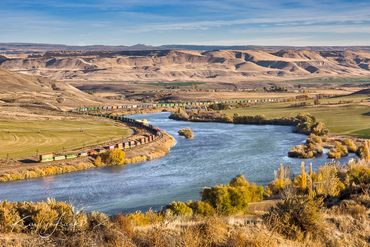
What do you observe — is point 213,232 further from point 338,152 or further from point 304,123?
point 304,123

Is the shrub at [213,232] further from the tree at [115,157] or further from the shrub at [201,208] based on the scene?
the tree at [115,157]

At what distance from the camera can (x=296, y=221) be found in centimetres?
1353

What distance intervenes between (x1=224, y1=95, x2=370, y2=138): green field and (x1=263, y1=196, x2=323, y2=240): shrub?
169 feet

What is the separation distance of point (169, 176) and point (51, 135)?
2510 cm

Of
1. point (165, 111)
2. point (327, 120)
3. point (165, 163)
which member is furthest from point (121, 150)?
point (165, 111)

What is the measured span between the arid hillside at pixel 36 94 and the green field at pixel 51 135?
22.0 metres

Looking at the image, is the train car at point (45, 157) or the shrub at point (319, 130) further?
the shrub at point (319, 130)

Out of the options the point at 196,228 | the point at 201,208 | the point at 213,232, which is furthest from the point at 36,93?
the point at 213,232

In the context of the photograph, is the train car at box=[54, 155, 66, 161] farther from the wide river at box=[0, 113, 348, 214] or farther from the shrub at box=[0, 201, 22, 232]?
the shrub at box=[0, 201, 22, 232]

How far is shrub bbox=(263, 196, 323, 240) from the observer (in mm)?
13156

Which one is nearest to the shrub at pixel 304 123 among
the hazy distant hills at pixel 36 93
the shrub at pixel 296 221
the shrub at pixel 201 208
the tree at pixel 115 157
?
the tree at pixel 115 157

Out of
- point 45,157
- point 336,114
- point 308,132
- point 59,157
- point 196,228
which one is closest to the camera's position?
point 196,228

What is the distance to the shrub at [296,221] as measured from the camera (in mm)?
13156

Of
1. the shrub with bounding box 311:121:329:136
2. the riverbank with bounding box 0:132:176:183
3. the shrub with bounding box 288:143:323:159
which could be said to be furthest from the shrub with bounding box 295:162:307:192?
the shrub with bounding box 311:121:329:136
